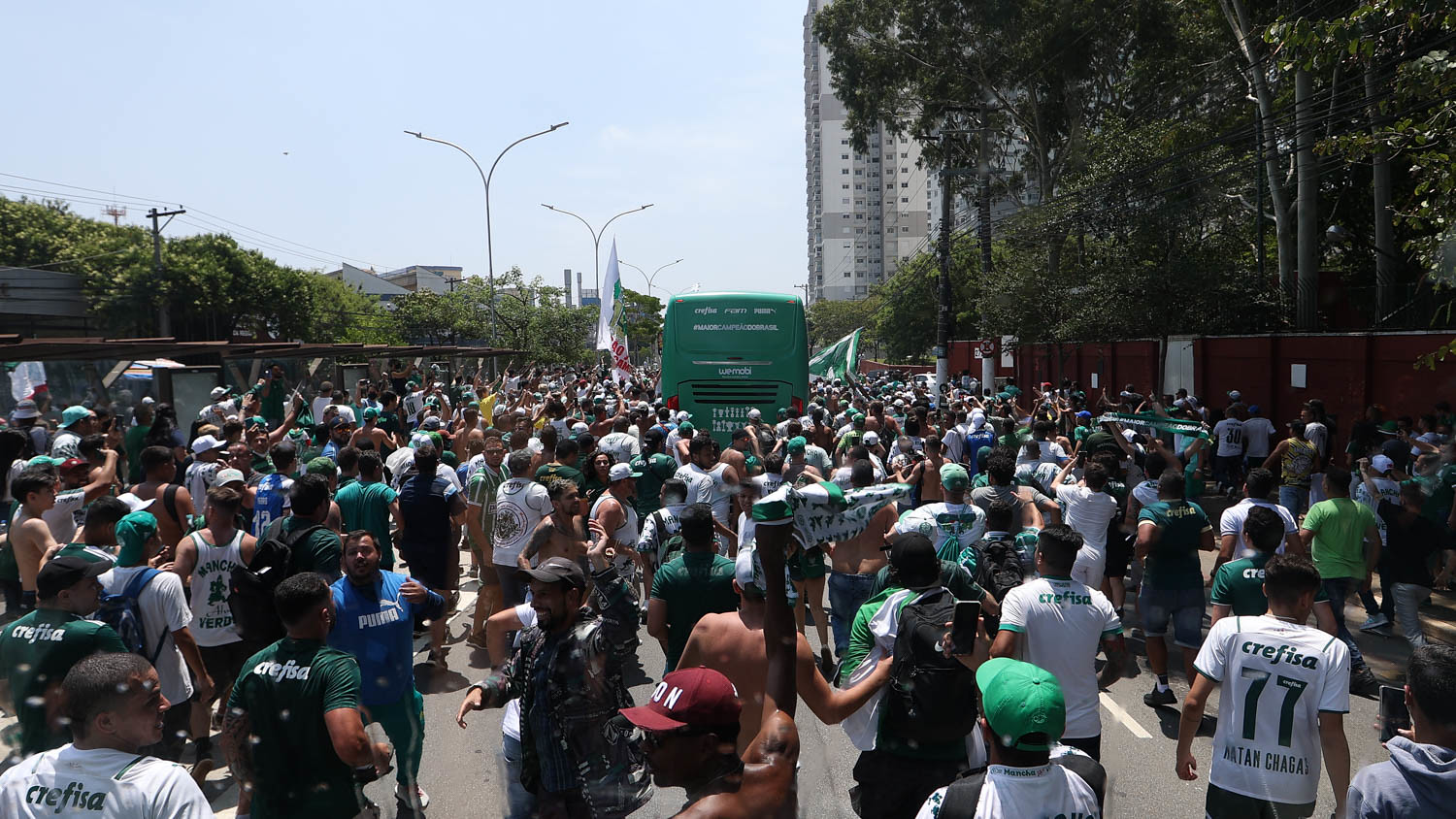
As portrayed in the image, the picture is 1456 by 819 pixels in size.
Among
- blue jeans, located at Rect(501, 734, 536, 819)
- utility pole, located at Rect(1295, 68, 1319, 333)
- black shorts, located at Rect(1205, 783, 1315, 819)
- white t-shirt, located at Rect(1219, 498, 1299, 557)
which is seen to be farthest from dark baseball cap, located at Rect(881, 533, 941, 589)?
utility pole, located at Rect(1295, 68, 1319, 333)

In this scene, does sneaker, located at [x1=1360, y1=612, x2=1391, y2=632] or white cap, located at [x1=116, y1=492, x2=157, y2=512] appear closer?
white cap, located at [x1=116, y1=492, x2=157, y2=512]

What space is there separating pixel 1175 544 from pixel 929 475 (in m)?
2.88

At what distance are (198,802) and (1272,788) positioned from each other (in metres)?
3.77

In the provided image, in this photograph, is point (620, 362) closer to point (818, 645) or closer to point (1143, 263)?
point (1143, 263)

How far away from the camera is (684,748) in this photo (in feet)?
8.35

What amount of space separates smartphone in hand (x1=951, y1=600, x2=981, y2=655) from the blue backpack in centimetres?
400

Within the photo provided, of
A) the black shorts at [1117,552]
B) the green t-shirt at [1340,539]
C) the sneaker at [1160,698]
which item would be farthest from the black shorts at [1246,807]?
the black shorts at [1117,552]

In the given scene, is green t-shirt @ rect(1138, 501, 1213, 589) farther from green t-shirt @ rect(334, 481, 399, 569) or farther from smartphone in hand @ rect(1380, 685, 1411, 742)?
green t-shirt @ rect(334, 481, 399, 569)

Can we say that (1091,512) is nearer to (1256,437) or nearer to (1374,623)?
(1374,623)

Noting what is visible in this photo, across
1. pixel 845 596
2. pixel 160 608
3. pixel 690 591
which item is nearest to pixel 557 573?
pixel 690 591

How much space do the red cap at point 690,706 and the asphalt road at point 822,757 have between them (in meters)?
2.54

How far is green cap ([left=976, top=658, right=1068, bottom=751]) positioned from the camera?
8.99ft

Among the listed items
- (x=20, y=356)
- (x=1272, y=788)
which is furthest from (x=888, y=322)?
(x=1272, y=788)

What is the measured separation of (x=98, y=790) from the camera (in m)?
2.81
